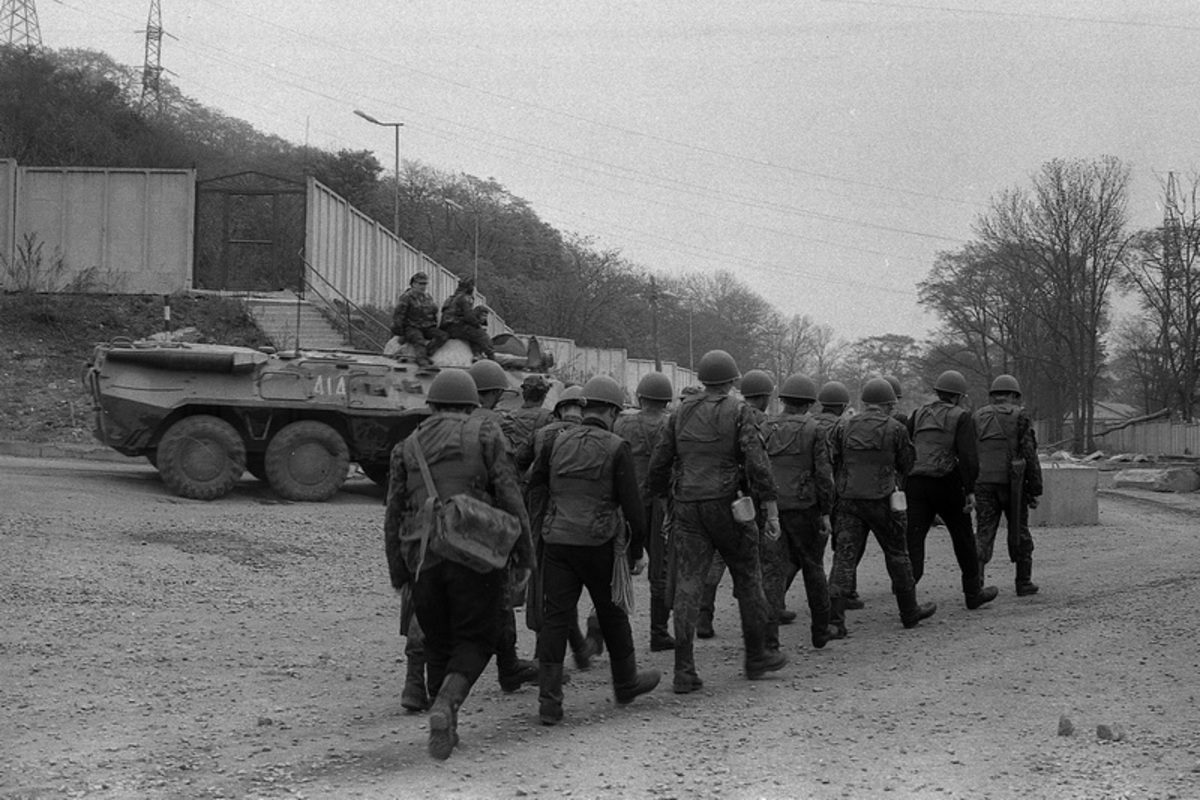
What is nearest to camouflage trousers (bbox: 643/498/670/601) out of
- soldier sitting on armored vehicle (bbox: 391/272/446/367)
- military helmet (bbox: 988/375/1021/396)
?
military helmet (bbox: 988/375/1021/396)

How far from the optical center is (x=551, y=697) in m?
7.10

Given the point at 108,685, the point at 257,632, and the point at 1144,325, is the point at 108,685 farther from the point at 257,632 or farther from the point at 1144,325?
the point at 1144,325

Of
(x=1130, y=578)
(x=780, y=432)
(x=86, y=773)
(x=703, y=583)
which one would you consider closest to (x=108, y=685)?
(x=86, y=773)

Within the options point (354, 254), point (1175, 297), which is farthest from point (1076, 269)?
point (354, 254)

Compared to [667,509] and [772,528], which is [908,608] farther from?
[772,528]

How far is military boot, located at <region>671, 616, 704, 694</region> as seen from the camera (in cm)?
789

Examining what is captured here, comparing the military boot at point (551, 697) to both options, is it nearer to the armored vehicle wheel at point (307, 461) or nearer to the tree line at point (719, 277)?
the armored vehicle wheel at point (307, 461)

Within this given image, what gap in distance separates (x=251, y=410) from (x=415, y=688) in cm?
1074

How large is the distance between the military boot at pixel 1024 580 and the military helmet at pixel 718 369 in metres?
4.47

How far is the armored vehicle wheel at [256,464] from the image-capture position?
59.7 feet

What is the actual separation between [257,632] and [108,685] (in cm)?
194

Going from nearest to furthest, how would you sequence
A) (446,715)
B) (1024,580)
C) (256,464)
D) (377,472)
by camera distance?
(446,715)
(1024,580)
(256,464)
(377,472)

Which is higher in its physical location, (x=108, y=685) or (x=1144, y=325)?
(x=1144, y=325)

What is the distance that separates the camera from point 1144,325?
189 ft
